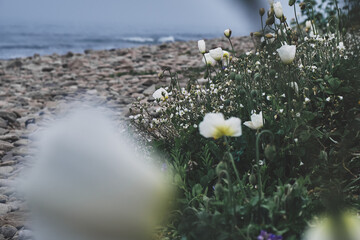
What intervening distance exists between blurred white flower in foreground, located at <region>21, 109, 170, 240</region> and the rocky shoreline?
1449 millimetres

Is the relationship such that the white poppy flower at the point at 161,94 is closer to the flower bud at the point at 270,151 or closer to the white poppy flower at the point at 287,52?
the white poppy flower at the point at 287,52

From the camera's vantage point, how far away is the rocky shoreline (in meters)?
2.55

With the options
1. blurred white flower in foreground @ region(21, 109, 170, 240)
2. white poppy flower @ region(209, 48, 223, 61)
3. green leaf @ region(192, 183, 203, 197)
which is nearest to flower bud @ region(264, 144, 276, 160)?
green leaf @ region(192, 183, 203, 197)

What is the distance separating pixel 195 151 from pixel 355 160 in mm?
774

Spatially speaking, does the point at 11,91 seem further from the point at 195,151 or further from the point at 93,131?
the point at 93,131

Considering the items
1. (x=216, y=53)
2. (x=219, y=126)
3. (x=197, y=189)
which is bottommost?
(x=197, y=189)

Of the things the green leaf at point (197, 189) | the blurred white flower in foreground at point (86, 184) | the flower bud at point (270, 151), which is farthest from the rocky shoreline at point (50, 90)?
the blurred white flower in foreground at point (86, 184)

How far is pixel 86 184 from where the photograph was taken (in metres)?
0.58

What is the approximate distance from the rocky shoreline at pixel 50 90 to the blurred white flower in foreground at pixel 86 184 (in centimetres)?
145

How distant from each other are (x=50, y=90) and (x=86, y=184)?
4.96m

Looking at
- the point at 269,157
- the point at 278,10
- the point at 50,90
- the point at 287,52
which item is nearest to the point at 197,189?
the point at 269,157

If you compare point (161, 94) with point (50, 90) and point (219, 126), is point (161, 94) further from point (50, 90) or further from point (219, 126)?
point (50, 90)

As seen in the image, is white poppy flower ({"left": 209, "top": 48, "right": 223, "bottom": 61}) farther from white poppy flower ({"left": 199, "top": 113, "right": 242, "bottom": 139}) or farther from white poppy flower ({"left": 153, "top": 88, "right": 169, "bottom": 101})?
white poppy flower ({"left": 199, "top": 113, "right": 242, "bottom": 139})

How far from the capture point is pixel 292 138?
1705 mm
